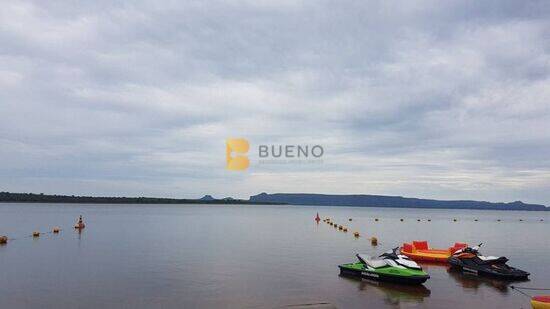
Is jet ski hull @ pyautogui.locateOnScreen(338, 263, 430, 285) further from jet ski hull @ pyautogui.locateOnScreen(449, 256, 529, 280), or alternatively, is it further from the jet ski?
the jet ski

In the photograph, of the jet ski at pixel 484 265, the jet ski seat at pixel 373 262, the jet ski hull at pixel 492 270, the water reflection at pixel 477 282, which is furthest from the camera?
the jet ski at pixel 484 265

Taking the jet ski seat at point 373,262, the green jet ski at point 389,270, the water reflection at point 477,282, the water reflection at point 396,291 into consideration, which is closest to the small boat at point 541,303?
the water reflection at point 396,291

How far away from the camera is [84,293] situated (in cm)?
2539

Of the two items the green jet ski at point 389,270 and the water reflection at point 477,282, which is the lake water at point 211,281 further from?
the green jet ski at point 389,270

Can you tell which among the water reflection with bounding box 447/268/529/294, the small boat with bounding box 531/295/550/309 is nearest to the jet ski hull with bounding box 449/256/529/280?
the water reflection with bounding box 447/268/529/294

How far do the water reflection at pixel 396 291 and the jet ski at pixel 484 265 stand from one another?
23.0 ft

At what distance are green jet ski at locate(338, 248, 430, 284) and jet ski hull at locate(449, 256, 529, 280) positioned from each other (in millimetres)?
6060

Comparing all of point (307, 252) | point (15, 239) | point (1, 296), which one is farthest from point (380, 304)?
point (15, 239)

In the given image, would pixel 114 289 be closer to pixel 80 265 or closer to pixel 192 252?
pixel 80 265

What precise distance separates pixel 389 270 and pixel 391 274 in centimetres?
47

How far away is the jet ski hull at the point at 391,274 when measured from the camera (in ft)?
92.3

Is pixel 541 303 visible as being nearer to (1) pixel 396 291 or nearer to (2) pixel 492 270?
(1) pixel 396 291

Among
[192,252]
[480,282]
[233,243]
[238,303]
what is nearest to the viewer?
[238,303]

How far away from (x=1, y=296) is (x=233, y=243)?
32562 millimetres
